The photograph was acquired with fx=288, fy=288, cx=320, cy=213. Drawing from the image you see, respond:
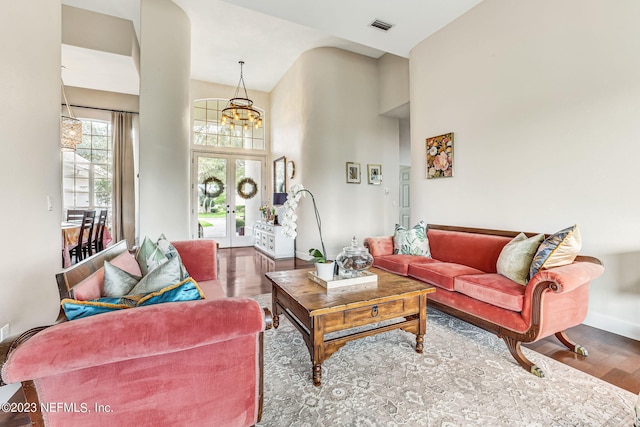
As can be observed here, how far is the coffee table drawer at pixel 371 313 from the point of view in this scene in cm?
183

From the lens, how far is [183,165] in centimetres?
419

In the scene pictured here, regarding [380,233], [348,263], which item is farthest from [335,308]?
[380,233]

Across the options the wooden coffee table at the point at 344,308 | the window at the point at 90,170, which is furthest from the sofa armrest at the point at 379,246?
the window at the point at 90,170

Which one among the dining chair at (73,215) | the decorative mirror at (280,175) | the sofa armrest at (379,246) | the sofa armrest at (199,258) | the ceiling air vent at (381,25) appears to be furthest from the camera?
the decorative mirror at (280,175)

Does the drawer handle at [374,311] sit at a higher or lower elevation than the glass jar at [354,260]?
lower

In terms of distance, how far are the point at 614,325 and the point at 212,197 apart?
6.82 m

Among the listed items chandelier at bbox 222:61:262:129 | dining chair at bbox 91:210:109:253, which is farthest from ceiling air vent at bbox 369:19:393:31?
dining chair at bbox 91:210:109:253

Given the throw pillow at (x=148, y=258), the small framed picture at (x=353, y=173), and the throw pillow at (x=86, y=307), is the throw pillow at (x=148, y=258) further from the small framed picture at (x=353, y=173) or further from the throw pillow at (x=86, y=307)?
the small framed picture at (x=353, y=173)

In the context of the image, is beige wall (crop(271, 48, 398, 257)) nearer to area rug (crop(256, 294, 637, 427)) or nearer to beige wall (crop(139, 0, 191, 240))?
beige wall (crop(139, 0, 191, 240))

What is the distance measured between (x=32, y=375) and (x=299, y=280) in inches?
64.0

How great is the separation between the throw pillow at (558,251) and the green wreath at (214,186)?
626 centimetres

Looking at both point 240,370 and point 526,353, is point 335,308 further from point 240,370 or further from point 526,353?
point 526,353

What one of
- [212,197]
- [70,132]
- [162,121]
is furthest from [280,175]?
[70,132]

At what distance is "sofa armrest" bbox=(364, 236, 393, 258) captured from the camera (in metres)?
3.48
